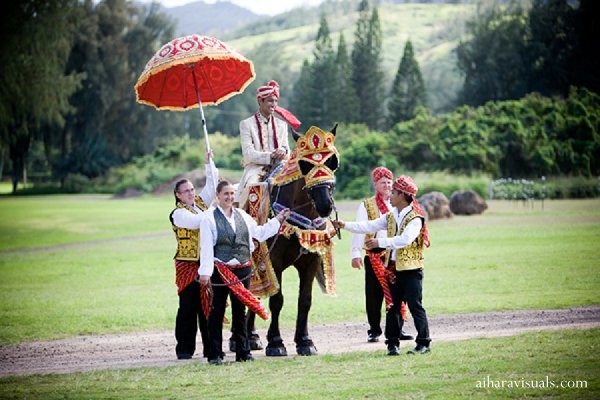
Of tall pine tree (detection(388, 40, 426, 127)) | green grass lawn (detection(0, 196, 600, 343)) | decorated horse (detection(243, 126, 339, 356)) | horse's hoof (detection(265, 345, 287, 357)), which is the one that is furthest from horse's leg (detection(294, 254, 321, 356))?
tall pine tree (detection(388, 40, 426, 127))

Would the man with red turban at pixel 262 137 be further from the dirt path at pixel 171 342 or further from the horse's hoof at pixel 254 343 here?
the dirt path at pixel 171 342

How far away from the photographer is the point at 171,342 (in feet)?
41.0

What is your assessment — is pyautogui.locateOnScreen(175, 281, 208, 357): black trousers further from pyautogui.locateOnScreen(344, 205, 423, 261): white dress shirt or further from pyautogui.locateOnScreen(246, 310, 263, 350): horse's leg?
pyautogui.locateOnScreen(344, 205, 423, 261): white dress shirt

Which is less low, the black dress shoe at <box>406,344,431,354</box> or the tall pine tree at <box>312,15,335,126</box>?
the tall pine tree at <box>312,15,335,126</box>

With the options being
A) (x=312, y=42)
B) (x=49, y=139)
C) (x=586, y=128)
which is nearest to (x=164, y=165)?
(x=49, y=139)

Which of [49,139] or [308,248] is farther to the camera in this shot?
[49,139]

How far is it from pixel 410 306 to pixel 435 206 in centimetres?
2310

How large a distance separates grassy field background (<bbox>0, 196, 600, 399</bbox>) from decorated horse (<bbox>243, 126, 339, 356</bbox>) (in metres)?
0.73

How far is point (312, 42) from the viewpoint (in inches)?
6786

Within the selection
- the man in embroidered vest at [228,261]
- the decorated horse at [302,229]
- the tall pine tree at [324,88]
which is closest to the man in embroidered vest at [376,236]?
the decorated horse at [302,229]

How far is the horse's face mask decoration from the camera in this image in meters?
9.81

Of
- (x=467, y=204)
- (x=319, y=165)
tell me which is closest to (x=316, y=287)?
(x=319, y=165)

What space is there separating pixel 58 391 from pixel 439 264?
13.8 meters

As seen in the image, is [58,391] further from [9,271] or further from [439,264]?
[9,271]
